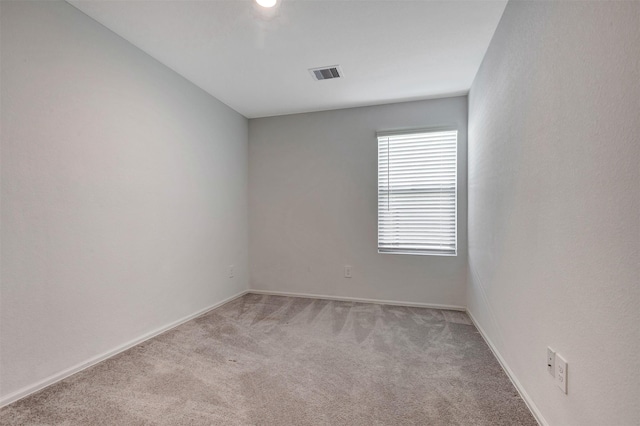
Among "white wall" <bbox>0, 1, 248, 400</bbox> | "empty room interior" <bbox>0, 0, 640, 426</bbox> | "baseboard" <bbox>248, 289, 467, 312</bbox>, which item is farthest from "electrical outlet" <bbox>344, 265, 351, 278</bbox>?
"white wall" <bbox>0, 1, 248, 400</bbox>

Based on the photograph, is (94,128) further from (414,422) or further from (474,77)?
(474,77)

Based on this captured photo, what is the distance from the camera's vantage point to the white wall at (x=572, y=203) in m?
0.90

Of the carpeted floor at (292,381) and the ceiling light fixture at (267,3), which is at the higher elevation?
the ceiling light fixture at (267,3)

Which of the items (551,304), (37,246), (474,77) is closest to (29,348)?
(37,246)

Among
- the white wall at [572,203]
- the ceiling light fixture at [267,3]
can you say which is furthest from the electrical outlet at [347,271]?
the ceiling light fixture at [267,3]

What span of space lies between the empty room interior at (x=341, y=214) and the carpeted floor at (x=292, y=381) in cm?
2

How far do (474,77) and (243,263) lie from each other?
11.2 ft

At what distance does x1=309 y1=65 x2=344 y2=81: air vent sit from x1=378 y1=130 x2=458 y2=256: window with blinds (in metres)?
1.01

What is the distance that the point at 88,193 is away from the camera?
2031mm

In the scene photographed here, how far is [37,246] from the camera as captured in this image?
1748 mm

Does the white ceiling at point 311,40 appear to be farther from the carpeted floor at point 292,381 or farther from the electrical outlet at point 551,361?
the carpeted floor at point 292,381

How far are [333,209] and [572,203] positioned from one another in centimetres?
268

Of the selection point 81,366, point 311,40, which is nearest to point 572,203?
point 311,40

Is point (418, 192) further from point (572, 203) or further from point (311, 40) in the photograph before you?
point (572, 203)
